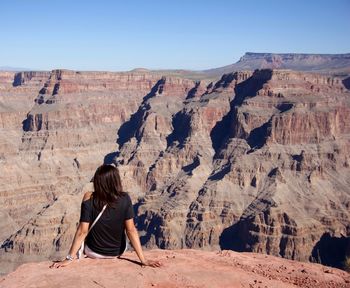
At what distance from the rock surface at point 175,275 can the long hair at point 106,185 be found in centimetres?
222

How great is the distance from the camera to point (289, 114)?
123 m

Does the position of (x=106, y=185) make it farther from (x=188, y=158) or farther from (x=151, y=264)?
(x=188, y=158)

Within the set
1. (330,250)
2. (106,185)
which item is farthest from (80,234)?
(330,250)

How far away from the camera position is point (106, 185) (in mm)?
13336

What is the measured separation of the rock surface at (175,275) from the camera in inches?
544

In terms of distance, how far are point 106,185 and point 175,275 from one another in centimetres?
385

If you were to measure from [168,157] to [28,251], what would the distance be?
4802cm

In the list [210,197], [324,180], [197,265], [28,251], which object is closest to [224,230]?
[210,197]

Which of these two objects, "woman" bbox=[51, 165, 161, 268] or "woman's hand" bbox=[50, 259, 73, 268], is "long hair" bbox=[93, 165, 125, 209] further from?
"woman's hand" bbox=[50, 259, 73, 268]

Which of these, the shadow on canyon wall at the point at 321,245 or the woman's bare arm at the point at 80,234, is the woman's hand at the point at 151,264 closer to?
the woman's bare arm at the point at 80,234

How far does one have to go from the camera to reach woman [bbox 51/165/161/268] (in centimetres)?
1337

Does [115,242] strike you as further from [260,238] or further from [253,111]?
[253,111]

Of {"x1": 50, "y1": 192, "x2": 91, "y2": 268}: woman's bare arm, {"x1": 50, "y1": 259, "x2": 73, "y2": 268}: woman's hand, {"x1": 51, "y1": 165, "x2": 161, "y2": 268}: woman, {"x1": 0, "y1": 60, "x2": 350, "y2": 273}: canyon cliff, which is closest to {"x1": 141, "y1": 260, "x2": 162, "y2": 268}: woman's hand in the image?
{"x1": 51, "y1": 165, "x2": 161, "y2": 268}: woman

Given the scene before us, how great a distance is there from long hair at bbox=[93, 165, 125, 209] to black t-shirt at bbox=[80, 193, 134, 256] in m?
0.21
